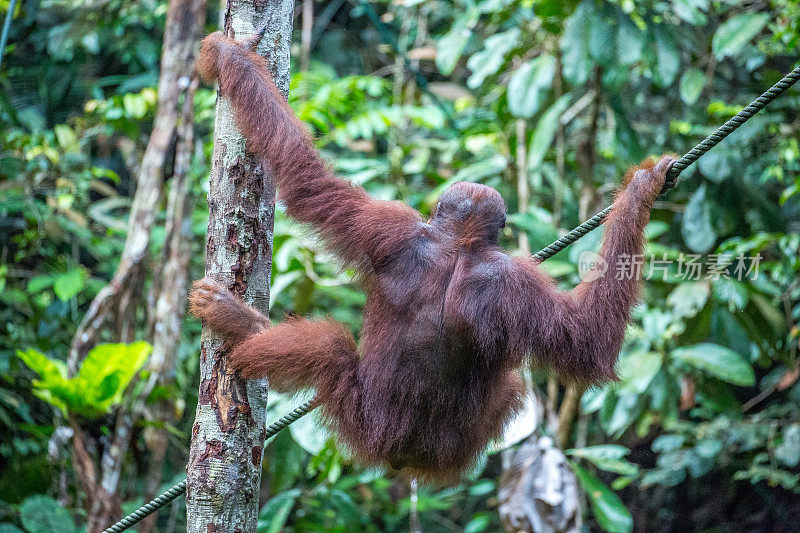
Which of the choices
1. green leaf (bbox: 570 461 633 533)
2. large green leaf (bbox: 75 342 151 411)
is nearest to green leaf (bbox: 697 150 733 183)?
green leaf (bbox: 570 461 633 533)

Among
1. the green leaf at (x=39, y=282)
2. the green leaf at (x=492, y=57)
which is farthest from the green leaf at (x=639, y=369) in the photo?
the green leaf at (x=39, y=282)

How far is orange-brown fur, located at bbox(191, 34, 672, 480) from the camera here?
2.59m

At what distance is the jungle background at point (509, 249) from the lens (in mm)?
4551

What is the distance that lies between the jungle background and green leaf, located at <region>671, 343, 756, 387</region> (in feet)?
0.04

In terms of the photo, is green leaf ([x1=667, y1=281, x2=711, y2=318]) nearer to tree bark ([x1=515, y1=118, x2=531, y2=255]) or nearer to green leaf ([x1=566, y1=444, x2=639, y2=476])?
green leaf ([x1=566, y1=444, x2=639, y2=476])

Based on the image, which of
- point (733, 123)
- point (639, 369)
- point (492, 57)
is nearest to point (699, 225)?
point (639, 369)

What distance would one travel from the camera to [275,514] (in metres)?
4.90

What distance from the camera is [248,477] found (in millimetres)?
2551

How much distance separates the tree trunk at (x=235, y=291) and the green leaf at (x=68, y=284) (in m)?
2.86

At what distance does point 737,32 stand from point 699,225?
4.08 feet

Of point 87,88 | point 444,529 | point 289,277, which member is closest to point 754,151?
point 289,277

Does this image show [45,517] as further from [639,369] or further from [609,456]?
[639,369]

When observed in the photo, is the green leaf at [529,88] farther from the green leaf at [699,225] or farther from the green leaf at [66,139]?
the green leaf at [66,139]

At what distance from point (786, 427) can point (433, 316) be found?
3706mm
